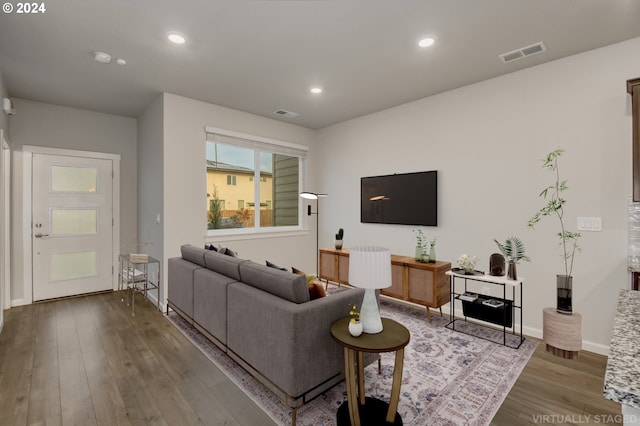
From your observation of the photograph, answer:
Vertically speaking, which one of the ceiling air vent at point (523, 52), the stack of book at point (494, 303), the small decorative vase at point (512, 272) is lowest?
the stack of book at point (494, 303)

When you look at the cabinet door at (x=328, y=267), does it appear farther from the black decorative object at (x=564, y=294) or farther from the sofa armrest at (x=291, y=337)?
the black decorative object at (x=564, y=294)

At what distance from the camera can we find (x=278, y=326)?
2.00m

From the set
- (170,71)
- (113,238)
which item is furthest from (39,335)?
(170,71)

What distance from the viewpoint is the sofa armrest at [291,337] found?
1913 mm

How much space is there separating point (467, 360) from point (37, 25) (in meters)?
4.60

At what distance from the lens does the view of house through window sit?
4.70 metres

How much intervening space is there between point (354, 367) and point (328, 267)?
2.89 metres

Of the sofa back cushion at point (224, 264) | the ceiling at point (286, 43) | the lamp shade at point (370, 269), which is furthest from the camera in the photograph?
the sofa back cushion at point (224, 264)

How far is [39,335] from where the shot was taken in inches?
128

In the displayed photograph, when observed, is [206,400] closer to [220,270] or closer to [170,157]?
[220,270]

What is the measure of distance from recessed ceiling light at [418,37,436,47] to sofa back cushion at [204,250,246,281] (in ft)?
8.24

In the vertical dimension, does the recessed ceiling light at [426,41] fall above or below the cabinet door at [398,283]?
above

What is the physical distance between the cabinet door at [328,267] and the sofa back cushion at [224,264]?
2.06m

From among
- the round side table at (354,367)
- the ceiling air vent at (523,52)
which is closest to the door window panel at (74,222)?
the round side table at (354,367)
